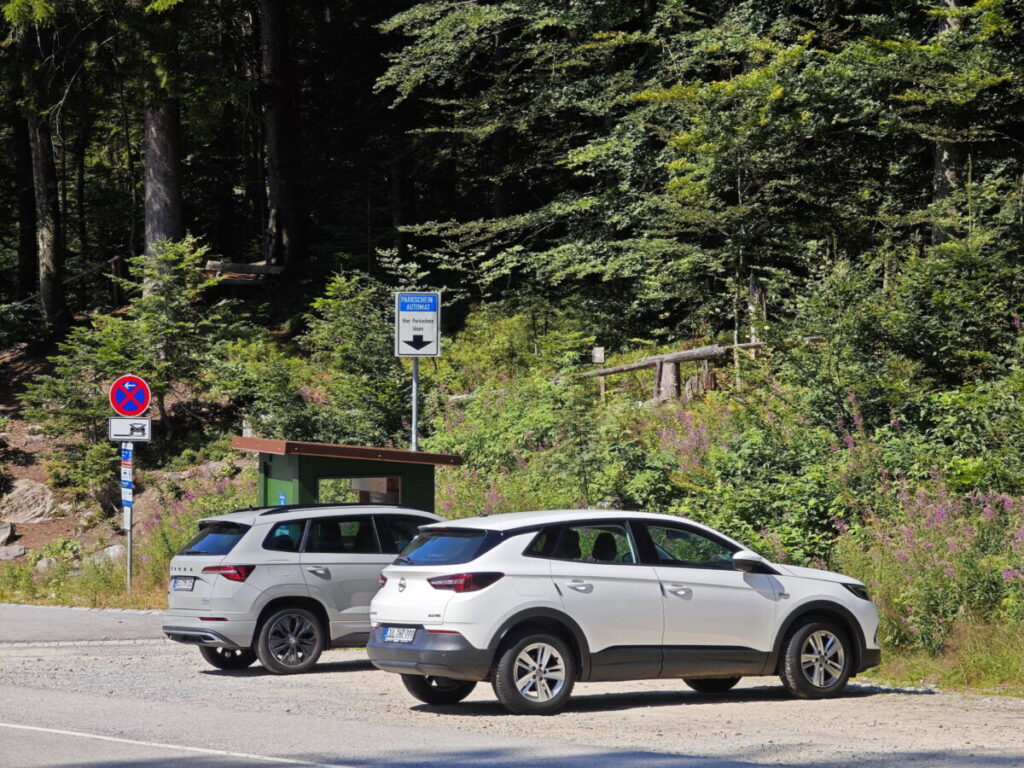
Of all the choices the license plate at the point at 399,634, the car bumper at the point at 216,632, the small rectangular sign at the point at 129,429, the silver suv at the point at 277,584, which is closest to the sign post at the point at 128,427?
the small rectangular sign at the point at 129,429

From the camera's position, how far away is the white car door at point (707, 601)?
10.8 m

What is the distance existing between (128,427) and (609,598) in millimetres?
12512

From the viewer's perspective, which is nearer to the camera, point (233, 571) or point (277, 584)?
point (233, 571)

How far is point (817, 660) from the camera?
1135cm

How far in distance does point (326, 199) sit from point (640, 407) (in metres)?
24.2

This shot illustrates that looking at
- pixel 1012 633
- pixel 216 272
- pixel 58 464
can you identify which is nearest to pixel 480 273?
pixel 216 272

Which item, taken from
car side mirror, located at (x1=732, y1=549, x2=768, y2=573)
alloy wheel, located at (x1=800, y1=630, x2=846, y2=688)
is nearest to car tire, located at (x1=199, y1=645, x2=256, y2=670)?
car side mirror, located at (x1=732, y1=549, x2=768, y2=573)

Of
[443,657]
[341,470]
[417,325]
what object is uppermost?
[417,325]

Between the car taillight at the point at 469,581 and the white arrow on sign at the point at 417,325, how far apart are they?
7.14 meters

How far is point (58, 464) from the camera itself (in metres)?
30.3

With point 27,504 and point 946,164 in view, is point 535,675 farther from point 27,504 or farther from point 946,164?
point 27,504

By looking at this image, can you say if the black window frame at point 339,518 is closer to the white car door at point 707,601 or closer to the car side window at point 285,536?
the car side window at point 285,536

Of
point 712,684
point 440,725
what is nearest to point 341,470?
point 712,684

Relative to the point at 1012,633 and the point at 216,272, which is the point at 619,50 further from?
the point at 1012,633
